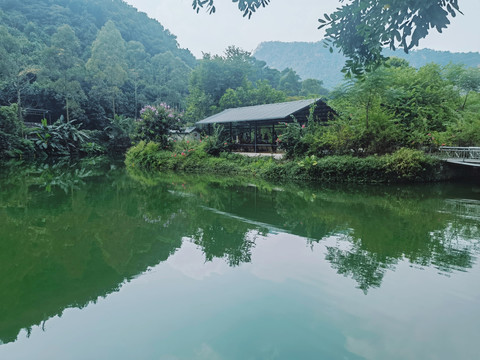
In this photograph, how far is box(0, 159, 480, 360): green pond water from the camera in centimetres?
288

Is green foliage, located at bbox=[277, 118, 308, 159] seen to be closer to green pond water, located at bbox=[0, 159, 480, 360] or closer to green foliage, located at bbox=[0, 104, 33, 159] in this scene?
green pond water, located at bbox=[0, 159, 480, 360]

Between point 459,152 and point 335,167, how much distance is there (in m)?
4.38

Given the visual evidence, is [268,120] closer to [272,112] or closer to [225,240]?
[272,112]

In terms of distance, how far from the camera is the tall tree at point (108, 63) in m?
35.3

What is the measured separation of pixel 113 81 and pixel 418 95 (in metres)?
31.3

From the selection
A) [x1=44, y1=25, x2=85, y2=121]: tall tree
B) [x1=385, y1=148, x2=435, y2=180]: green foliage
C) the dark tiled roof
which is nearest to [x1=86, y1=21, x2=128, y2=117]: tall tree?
[x1=44, y1=25, x2=85, y2=121]: tall tree

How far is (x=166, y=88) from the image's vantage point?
46906 millimetres

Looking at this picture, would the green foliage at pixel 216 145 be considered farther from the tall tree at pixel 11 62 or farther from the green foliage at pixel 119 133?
the tall tree at pixel 11 62

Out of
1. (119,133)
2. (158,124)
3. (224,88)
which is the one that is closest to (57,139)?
(119,133)

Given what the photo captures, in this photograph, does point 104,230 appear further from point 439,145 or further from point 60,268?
point 439,145

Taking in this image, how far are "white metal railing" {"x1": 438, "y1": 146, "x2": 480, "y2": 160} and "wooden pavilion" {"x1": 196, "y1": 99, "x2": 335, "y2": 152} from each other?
17.8 feet

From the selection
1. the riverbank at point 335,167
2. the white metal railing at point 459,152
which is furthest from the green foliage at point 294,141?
the white metal railing at point 459,152

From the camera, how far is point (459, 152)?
39.7ft

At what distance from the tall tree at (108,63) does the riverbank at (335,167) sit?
21.7 meters
